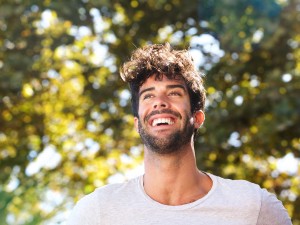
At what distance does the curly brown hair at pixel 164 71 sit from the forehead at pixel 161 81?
0.04 feet

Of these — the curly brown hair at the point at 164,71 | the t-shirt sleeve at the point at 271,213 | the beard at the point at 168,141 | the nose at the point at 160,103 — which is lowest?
the t-shirt sleeve at the point at 271,213

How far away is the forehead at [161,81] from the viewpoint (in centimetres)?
332

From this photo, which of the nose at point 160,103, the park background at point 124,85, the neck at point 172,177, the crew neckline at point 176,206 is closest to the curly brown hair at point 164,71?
the nose at point 160,103

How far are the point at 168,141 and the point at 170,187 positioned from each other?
250 millimetres

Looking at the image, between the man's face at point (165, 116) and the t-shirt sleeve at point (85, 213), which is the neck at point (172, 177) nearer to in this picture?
the man's face at point (165, 116)

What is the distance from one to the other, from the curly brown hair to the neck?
274 mm

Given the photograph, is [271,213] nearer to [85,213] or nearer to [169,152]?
[169,152]

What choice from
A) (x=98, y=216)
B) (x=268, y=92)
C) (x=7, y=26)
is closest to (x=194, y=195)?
(x=98, y=216)

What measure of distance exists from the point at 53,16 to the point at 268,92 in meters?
2.66

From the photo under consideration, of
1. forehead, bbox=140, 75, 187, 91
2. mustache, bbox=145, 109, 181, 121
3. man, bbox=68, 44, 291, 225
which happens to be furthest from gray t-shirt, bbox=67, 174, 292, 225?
forehead, bbox=140, 75, 187, 91

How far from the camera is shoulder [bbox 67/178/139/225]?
320cm

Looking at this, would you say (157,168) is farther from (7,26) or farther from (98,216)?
(7,26)

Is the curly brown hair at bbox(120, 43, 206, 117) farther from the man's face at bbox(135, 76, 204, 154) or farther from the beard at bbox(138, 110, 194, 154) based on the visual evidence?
the beard at bbox(138, 110, 194, 154)

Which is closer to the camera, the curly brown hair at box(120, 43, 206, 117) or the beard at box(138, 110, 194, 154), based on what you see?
the beard at box(138, 110, 194, 154)
